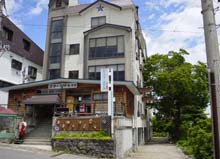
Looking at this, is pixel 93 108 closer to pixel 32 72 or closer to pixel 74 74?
pixel 74 74

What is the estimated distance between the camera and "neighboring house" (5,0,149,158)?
1923cm

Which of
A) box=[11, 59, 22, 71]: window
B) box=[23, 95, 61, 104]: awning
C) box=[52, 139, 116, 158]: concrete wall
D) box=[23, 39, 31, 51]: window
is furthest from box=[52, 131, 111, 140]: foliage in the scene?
box=[23, 39, 31, 51]: window

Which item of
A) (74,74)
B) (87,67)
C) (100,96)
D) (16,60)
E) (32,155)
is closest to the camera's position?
(32,155)

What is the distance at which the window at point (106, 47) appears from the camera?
25.0 meters

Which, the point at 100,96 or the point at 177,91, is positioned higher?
the point at 177,91

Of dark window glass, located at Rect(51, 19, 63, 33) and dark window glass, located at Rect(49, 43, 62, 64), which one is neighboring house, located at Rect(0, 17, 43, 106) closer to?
dark window glass, located at Rect(49, 43, 62, 64)

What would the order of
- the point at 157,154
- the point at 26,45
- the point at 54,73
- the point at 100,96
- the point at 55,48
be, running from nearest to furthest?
1. the point at 157,154
2. the point at 100,96
3. the point at 54,73
4. the point at 55,48
5. the point at 26,45

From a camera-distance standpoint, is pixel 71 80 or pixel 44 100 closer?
pixel 44 100

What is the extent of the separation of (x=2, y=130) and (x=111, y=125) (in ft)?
24.9

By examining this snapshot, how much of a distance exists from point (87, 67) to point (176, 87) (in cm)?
1062

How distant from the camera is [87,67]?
84.5ft

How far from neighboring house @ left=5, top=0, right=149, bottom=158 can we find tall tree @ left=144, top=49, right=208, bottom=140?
439cm

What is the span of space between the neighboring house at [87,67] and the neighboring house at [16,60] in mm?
4161

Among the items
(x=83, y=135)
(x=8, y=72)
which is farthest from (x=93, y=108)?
(x=8, y=72)
